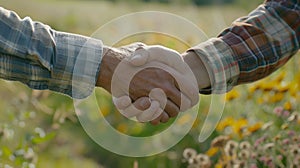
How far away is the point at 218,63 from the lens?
2633 millimetres

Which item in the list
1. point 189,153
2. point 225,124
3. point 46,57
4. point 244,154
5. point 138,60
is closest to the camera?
point 46,57

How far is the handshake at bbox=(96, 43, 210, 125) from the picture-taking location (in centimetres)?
250

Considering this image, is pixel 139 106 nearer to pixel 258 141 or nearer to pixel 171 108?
pixel 171 108

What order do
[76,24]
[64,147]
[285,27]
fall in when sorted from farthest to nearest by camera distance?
[76,24] < [64,147] < [285,27]

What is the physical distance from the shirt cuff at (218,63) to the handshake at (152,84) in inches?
2.9

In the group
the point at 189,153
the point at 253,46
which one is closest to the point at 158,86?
the point at 253,46

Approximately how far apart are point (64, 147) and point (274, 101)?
109 cm

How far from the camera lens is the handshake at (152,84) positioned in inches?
98.5

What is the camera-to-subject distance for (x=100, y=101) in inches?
153

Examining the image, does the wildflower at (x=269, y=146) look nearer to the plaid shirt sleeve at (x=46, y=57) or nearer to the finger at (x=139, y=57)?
the finger at (x=139, y=57)

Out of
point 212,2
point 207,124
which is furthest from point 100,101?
point 212,2

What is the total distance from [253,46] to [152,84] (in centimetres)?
41

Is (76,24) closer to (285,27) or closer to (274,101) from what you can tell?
(274,101)

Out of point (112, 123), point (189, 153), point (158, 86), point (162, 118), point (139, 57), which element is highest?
point (139, 57)
